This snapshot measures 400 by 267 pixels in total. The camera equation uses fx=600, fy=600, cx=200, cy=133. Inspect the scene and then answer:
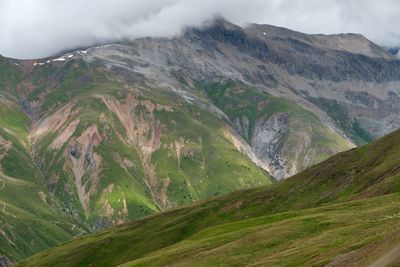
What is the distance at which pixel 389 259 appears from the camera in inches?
1991

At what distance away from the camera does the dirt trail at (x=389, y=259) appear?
163 ft

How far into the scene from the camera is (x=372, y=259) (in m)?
53.3

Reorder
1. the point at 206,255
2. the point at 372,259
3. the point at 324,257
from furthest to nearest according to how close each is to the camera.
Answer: the point at 206,255, the point at 324,257, the point at 372,259

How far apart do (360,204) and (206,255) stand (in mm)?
35097

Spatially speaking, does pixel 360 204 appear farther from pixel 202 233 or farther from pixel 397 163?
Result: pixel 397 163

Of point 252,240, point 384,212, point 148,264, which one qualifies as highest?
point 384,212

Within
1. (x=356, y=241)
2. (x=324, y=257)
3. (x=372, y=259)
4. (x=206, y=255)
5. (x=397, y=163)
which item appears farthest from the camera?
(x=397, y=163)

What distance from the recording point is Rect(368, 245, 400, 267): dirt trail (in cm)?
4956

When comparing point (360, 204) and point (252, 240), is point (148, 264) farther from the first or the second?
point (360, 204)

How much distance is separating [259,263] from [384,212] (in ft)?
89.2

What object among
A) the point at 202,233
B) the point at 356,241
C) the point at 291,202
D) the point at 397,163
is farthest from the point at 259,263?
the point at 291,202

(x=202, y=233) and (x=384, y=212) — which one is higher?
(x=384, y=212)

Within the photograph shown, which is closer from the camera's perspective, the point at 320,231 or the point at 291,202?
the point at 320,231

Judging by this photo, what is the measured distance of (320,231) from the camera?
96750 mm
